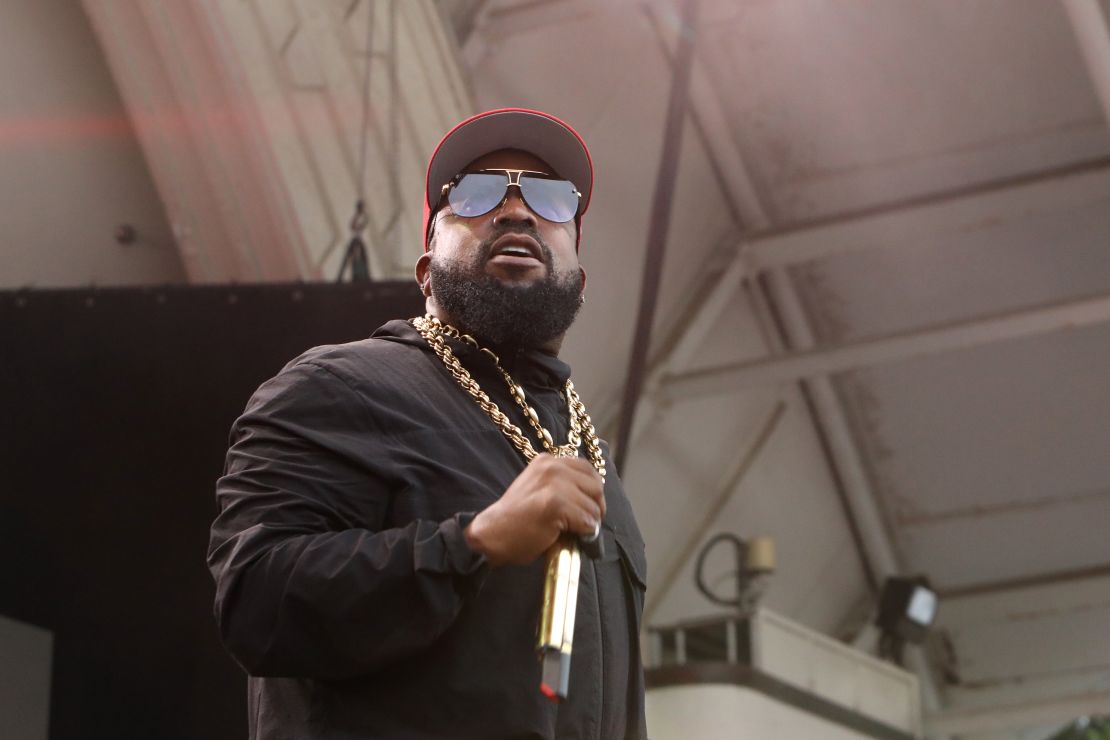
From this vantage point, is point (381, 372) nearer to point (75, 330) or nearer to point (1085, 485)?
point (75, 330)

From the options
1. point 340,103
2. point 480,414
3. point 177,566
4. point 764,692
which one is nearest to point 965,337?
point 764,692

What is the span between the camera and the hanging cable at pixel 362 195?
407 centimetres

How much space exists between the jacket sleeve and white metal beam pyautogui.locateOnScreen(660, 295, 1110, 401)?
8.22 meters

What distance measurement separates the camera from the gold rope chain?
1.61 metres

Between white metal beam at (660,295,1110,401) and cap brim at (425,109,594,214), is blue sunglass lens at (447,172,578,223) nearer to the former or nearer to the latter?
cap brim at (425,109,594,214)

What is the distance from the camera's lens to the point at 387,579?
1359 millimetres

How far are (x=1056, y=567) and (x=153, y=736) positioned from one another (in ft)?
29.4

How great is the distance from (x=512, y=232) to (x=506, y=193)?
48mm

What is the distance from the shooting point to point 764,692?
841cm

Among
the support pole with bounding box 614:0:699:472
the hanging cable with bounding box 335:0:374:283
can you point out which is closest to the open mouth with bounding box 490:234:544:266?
the hanging cable with bounding box 335:0:374:283

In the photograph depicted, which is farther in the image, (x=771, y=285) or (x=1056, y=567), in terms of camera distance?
(x=1056, y=567)

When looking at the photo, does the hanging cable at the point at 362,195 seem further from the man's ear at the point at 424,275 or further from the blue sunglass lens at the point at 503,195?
the blue sunglass lens at the point at 503,195

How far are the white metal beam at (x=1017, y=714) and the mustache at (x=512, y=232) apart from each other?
9.82 meters

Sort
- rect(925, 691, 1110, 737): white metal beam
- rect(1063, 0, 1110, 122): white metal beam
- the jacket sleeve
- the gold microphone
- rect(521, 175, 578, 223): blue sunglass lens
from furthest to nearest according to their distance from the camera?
rect(925, 691, 1110, 737): white metal beam → rect(1063, 0, 1110, 122): white metal beam → rect(521, 175, 578, 223): blue sunglass lens → the jacket sleeve → the gold microphone
